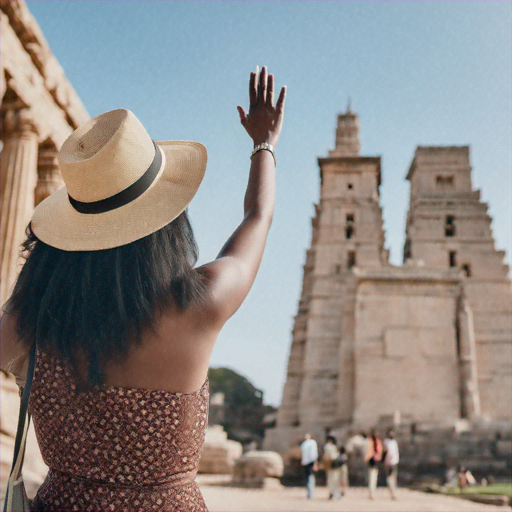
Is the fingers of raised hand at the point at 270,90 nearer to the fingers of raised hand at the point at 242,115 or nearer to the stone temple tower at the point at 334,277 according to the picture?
the fingers of raised hand at the point at 242,115

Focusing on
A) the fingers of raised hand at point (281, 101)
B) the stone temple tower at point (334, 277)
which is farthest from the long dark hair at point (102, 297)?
the stone temple tower at point (334, 277)

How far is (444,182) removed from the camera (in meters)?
45.4

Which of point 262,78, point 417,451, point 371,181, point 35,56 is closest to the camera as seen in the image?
point 262,78

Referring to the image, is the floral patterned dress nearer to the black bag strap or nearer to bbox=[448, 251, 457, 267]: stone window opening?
the black bag strap

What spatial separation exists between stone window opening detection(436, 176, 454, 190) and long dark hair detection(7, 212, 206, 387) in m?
45.1

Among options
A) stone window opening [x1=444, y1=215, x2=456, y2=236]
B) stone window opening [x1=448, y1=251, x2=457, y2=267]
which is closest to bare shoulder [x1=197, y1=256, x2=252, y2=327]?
stone window opening [x1=448, y1=251, x2=457, y2=267]

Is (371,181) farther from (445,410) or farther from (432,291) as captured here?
(445,410)

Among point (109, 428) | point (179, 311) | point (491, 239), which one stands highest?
point (491, 239)

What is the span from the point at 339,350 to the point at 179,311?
37.6 m

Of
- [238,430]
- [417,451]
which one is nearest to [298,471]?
[417,451]

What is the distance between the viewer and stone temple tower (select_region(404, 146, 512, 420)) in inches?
1494

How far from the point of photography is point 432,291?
3519 centimetres

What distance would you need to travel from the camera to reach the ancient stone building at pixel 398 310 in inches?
1330

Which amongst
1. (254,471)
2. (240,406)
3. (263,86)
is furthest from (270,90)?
(240,406)
